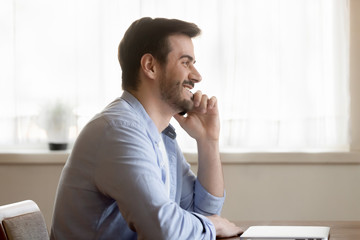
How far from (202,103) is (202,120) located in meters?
0.07

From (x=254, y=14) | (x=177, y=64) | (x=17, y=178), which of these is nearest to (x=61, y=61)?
(x=17, y=178)

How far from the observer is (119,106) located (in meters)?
1.63

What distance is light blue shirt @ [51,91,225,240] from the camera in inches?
54.7

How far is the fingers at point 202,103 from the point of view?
2.05 m

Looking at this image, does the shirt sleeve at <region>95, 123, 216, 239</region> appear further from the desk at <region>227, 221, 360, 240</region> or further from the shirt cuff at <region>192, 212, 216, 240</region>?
the desk at <region>227, 221, 360, 240</region>

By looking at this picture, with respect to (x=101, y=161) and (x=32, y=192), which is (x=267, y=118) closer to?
(x=32, y=192)

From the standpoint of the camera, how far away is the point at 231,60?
11.4 feet

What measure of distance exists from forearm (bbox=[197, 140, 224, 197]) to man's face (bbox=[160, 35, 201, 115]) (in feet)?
0.75

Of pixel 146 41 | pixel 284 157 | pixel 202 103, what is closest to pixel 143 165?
pixel 146 41

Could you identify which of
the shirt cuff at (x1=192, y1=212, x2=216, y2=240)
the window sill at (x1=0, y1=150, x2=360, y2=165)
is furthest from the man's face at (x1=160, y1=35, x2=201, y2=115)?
the window sill at (x1=0, y1=150, x2=360, y2=165)

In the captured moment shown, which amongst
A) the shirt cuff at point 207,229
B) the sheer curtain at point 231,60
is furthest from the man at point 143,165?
the sheer curtain at point 231,60

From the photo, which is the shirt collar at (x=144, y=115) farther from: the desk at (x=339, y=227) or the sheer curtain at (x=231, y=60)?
the sheer curtain at (x=231, y=60)

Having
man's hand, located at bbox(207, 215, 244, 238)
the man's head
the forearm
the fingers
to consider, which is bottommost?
man's hand, located at bbox(207, 215, 244, 238)

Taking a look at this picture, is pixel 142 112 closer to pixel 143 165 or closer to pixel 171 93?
pixel 171 93
